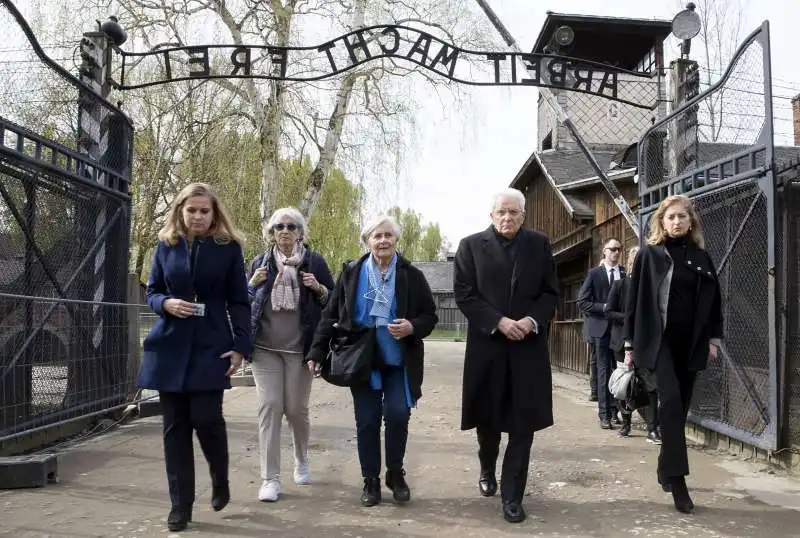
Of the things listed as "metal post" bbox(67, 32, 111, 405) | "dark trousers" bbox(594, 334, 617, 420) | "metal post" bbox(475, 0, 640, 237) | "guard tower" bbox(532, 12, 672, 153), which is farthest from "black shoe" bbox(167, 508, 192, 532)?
"guard tower" bbox(532, 12, 672, 153)

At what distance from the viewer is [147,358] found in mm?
4246

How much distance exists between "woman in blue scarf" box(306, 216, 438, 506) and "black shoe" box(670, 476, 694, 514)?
1659mm

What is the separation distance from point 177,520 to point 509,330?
85.8 inches

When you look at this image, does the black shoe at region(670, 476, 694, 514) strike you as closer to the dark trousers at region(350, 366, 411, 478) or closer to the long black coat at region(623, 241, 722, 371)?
the long black coat at region(623, 241, 722, 371)

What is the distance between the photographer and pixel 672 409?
4.70m

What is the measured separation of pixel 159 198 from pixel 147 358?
17416 mm

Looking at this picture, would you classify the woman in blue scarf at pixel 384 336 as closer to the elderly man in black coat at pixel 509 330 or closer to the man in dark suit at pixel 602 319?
the elderly man in black coat at pixel 509 330

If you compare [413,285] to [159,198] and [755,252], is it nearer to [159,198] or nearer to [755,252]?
[755,252]

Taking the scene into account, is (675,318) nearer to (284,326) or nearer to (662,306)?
(662,306)

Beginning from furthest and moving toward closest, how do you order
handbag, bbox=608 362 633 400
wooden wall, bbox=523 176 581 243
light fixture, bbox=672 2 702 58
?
wooden wall, bbox=523 176 581 243, light fixture, bbox=672 2 702 58, handbag, bbox=608 362 633 400

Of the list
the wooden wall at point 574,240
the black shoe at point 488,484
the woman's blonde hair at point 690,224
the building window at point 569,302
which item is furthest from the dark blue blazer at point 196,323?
the building window at point 569,302

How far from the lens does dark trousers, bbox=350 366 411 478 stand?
15.8 ft

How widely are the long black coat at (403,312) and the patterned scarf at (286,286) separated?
0.26 m

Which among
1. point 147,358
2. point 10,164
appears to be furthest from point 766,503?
point 10,164
